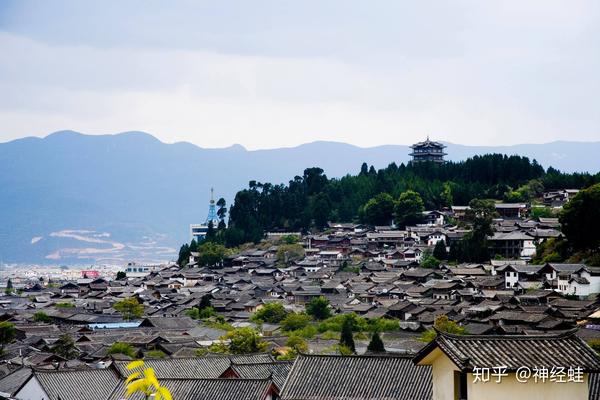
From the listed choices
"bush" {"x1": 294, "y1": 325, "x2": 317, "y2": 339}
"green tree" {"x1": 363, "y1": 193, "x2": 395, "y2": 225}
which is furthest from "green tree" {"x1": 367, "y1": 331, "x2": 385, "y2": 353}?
"green tree" {"x1": 363, "y1": 193, "x2": 395, "y2": 225}

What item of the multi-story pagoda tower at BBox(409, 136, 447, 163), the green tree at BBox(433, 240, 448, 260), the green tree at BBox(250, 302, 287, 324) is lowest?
the green tree at BBox(250, 302, 287, 324)

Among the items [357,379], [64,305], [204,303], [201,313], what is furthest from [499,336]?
[64,305]

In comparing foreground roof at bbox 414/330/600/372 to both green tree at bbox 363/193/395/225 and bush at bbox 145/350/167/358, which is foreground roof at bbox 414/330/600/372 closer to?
bush at bbox 145/350/167/358

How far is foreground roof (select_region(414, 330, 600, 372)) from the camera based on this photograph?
38.4ft

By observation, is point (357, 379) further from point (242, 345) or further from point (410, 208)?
point (410, 208)

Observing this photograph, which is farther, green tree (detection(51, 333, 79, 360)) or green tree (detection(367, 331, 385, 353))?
green tree (detection(51, 333, 79, 360))

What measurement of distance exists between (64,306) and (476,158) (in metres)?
43.6

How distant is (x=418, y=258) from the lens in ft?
242

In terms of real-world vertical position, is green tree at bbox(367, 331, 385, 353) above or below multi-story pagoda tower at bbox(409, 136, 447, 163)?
below

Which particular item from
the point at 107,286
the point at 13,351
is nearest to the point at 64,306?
the point at 107,286

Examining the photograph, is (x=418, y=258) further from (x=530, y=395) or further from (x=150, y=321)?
(x=530, y=395)

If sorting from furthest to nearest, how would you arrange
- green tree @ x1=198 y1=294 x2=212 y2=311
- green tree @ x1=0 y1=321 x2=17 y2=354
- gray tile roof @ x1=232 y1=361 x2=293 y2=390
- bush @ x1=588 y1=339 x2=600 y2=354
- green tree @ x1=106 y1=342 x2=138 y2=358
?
green tree @ x1=198 y1=294 x2=212 y2=311, green tree @ x1=0 y1=321 x2=17 y2=354, green tree @ x1=106 y1=342 x2=138 y2=358, bush @ x1=588 y1=339 x2=600 y2=354, gray tile roof @ x1=232 y1=361 x2=293 y2=390

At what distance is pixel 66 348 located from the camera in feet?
145

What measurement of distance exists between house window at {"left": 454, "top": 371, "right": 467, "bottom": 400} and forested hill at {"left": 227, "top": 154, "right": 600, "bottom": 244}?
2831 inches
